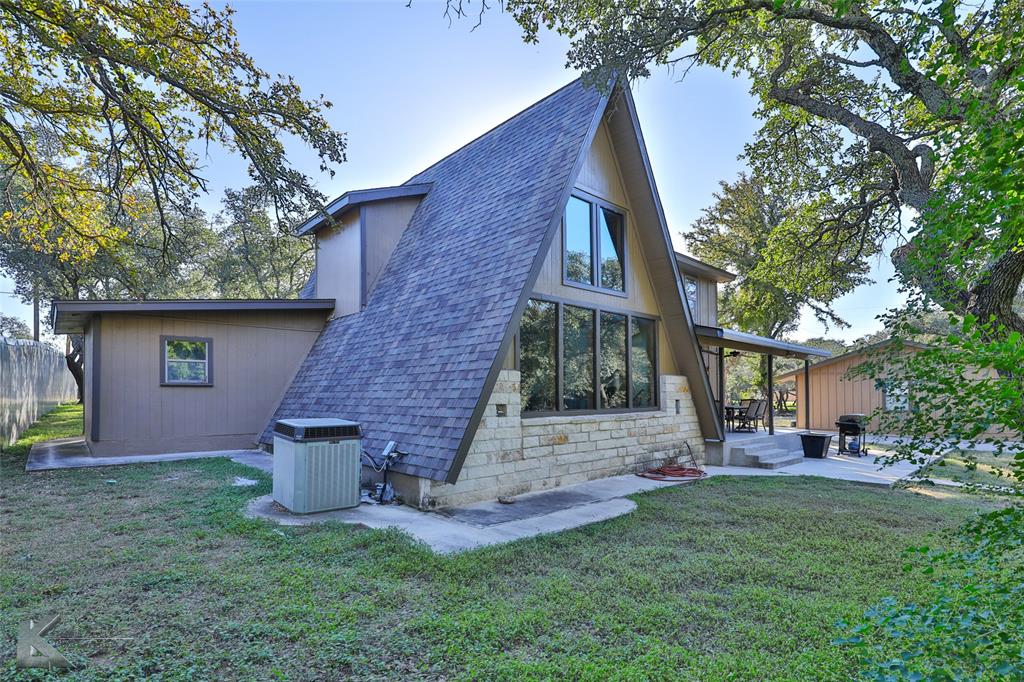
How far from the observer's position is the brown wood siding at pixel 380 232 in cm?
1038

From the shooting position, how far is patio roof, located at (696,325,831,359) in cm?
998

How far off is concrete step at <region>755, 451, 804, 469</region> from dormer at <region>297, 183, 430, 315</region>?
26.2 feet

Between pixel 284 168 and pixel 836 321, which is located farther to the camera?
pixel 836 321

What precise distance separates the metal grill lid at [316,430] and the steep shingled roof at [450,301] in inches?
29.0

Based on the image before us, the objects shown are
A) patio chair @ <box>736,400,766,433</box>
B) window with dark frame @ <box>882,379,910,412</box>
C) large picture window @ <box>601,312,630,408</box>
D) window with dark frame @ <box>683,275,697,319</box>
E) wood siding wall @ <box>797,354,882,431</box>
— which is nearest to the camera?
window with dark frame @ <box>882,379,910,412</box>

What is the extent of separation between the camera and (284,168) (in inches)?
226

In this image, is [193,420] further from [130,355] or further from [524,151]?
[524,151]

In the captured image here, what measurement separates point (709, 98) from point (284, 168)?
8657 millimetres

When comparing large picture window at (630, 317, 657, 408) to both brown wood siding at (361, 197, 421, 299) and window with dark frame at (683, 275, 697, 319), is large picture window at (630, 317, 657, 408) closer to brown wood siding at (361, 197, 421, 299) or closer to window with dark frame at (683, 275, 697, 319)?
window with dark frame at (683, 275, 697, 319)

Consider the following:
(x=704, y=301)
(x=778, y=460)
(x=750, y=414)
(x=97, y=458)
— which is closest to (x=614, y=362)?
(x=778, y=460)

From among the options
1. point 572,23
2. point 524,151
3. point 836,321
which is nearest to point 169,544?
point 524,151

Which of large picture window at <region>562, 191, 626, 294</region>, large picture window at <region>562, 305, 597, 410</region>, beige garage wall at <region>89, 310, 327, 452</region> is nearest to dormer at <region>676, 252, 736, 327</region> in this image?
large picture window at <region>562, 191, 626, 294</region>

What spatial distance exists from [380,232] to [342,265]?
120 cm

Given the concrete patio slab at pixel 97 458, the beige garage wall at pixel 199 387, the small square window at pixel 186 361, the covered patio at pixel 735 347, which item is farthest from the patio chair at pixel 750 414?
the small square window at pixel 186 361
